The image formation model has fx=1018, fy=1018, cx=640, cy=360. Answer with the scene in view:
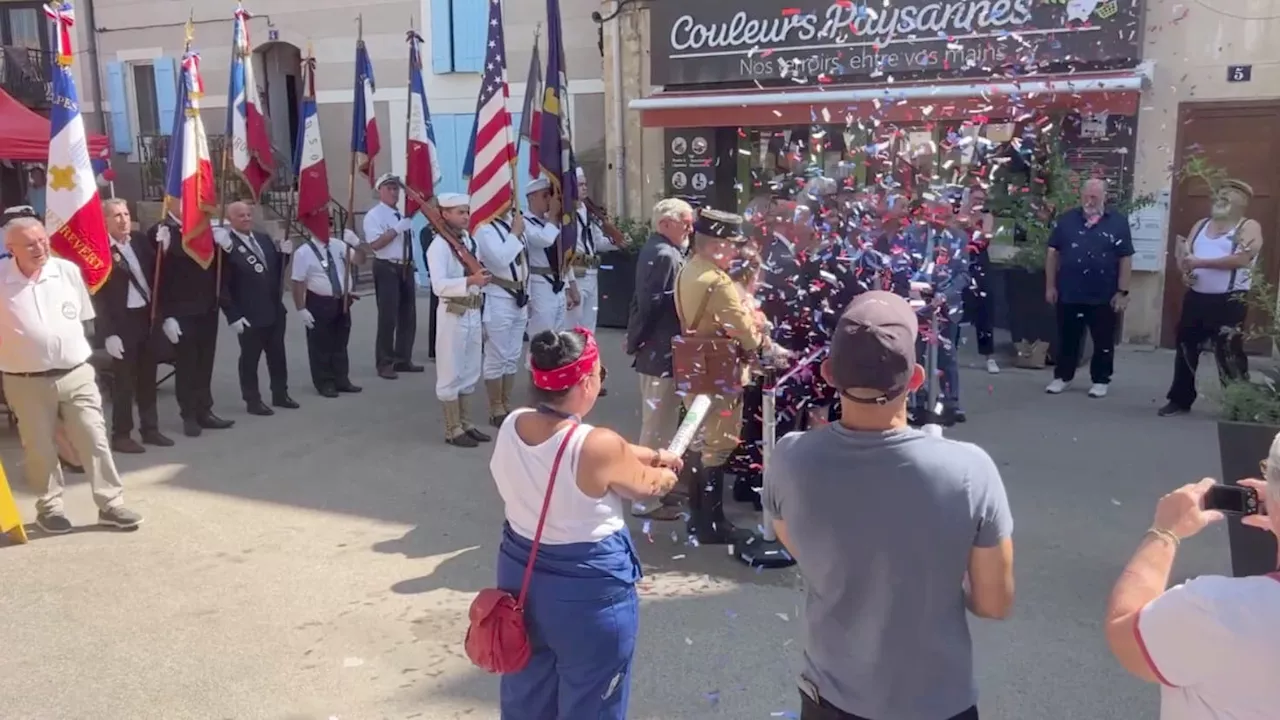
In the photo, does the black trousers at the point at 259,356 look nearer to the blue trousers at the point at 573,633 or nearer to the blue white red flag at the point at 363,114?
the blue white red flag at the point at 363,114

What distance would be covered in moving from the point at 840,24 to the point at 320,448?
8.11 metres

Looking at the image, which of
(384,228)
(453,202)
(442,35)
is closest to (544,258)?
(453,202)

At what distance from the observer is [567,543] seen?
9.86 ft

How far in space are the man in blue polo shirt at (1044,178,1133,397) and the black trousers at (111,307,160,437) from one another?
7.25m

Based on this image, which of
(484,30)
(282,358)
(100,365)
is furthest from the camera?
(484,30)

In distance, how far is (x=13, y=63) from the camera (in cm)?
2153

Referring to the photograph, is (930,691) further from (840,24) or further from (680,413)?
(840,24)

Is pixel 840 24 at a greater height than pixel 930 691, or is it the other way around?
pixel 840 24

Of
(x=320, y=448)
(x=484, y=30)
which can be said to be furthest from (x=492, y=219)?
(x=484, y=30)

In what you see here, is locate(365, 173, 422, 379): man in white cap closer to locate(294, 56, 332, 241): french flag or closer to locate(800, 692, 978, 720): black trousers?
locate(294, 56, 332, 241): french flag

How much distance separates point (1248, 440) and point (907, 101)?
6.57 meters

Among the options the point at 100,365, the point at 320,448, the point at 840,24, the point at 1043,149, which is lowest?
the point at 320,448

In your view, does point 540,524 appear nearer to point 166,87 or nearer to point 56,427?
point 56,427

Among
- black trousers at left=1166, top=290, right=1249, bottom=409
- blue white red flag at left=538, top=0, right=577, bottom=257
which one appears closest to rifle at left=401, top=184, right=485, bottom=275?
blue white red flag at left=538, top=0, right=577, bottom=257
